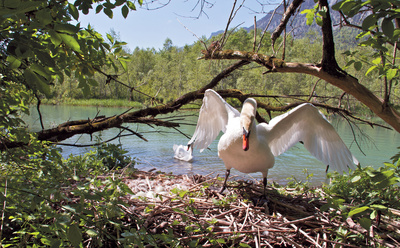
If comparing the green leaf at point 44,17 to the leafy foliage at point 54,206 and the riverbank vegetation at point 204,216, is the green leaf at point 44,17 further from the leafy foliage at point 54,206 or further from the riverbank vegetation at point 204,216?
the riverbank vegetation at point 204,216

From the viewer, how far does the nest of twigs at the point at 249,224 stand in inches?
98.7

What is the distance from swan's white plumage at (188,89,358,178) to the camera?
11.5 ft

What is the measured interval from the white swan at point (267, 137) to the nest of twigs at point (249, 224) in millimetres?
570

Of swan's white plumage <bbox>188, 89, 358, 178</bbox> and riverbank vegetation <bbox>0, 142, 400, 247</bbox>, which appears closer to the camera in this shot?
riverbank vegetation <bbox>0, 142, 400, 247</bbox>

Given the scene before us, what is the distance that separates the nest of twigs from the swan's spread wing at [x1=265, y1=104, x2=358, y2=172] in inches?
33.0

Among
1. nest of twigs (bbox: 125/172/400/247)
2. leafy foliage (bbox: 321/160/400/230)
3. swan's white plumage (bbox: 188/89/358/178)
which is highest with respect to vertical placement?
swan's white plumage (bbox: 188/89/358/178)

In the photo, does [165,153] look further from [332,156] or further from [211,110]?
[332,156]

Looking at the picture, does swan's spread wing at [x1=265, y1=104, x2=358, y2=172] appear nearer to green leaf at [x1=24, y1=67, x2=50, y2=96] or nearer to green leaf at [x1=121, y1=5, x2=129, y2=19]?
green leaf at [x1=121, y1=5, x2=129, y2=19]

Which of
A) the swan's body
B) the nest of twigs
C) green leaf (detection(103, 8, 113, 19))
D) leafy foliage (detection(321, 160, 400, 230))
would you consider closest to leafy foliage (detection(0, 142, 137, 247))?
the nest of twigs

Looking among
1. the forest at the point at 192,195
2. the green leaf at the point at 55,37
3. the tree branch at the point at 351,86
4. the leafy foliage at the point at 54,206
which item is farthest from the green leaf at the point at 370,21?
the leafy foliage at the point at 54,206

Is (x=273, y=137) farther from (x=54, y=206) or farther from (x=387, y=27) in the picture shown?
(x=54, y=206)

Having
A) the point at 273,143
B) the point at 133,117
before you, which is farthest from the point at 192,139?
the point at 273,143

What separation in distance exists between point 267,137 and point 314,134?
0.79m

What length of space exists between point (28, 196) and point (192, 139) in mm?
2626
